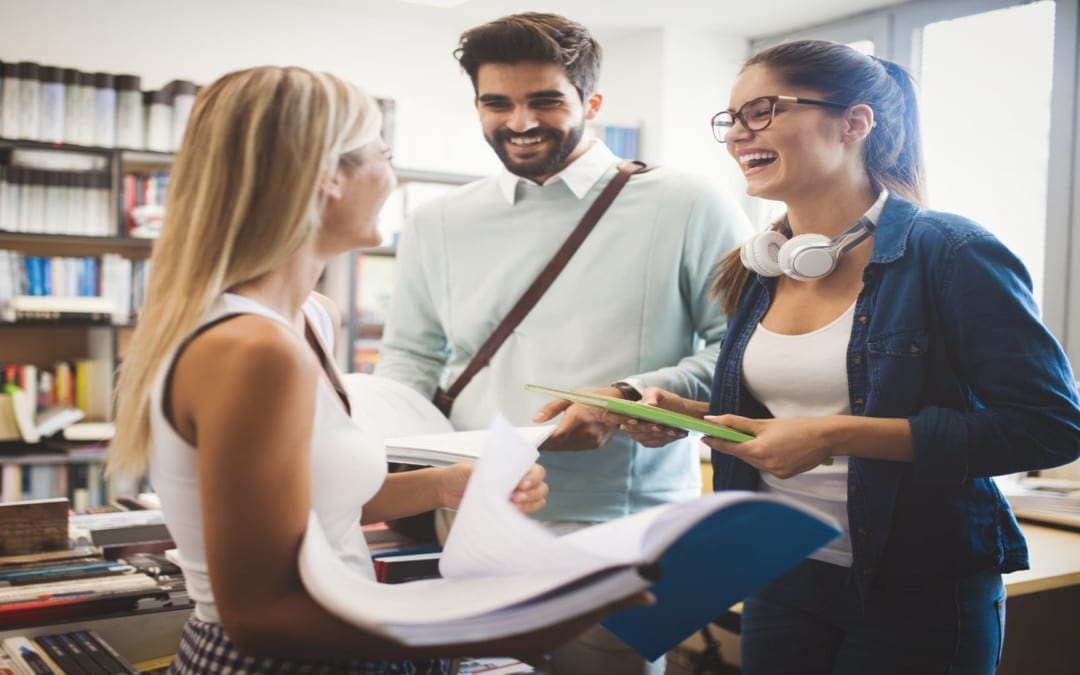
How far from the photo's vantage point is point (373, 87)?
5.54 m

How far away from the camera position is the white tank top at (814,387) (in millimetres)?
1323

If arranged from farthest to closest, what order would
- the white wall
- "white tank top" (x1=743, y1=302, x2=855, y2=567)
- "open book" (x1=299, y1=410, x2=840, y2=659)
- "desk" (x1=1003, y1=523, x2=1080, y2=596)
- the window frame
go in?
the white wall < the window frame < "desk" (x1=1003, y1=523, x2=1080, y2=596) < "white tank top" (x1=743, y1=302, x2=855, y2=567) < "open book" (x1=299, y1=410, x2=840, y2=659)

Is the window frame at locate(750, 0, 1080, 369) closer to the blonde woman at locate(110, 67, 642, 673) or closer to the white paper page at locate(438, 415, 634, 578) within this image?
the blonde woman at locate(110, 67, 642, 673)

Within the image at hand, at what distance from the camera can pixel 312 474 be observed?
0.85 meters

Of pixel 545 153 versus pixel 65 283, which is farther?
pixel 65 283

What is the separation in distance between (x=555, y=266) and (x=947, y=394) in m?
0.77

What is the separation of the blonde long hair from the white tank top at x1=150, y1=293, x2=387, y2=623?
4 centimetres

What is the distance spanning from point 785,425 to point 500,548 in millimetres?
572

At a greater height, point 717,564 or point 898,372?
point 898,372

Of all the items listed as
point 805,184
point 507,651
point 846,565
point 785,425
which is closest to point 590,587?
point 507,651

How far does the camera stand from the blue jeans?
123 cm

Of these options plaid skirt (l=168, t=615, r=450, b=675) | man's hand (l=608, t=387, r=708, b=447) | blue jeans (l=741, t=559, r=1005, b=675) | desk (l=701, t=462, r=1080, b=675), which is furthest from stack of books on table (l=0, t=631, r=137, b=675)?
desk (l=701, t=462, r=1080, b=675)

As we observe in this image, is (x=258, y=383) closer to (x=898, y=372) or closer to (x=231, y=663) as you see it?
(x=231, y=663)

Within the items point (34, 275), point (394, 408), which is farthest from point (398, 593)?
point (34, 275)
